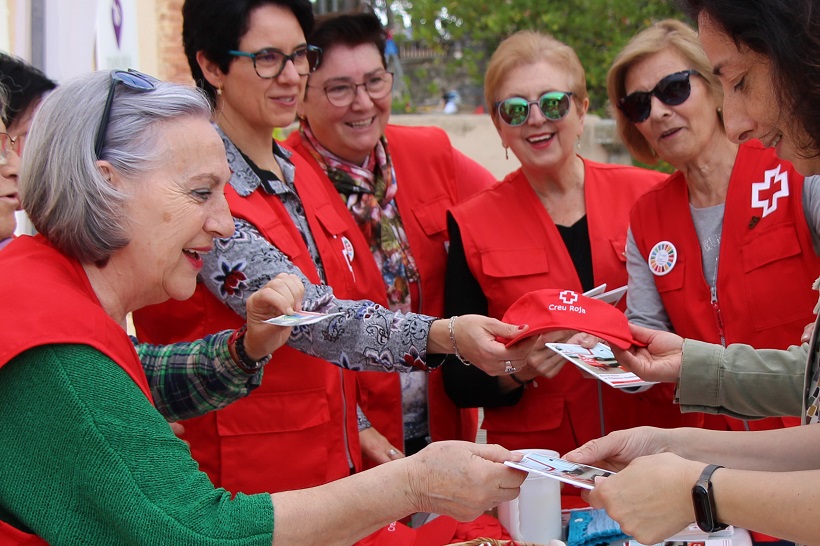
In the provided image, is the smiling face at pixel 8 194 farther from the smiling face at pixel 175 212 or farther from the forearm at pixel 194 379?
the smiling face at pixel 175 212

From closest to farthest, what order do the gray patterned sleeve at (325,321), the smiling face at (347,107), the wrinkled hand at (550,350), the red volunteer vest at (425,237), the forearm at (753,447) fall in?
the forearm at (753,447) → the gray patterned sleeve at (325,321) → the wrinkled hand at (550,350) → the red volunteer vest at (425,237) → the smiling face at (347,107)

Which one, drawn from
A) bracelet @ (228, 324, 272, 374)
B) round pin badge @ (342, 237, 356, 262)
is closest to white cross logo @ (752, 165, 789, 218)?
round pin badge @ (342, 237, 356, 262)

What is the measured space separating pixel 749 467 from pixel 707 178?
4.86 feet

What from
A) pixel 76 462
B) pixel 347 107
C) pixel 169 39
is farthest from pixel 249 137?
pixel 169 39

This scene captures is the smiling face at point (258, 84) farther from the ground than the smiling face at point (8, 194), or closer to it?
farther from the ground

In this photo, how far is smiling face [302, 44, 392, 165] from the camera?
13.4ft

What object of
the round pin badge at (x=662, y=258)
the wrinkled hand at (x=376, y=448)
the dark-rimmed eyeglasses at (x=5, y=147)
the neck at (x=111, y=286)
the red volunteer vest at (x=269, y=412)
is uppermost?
the dark-rimmed eyeglasses at (x=5, y=147)

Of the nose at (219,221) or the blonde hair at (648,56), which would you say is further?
the blonde hair at (648,56)

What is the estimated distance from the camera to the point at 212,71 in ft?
11.4

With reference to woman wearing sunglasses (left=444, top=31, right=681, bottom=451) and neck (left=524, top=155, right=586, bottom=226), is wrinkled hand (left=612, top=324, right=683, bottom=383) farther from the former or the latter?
neck (left=524, top=155, right=586, bottom=226)

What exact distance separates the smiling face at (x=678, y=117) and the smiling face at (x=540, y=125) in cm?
34

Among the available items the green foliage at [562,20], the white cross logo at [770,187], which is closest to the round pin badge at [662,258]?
the white cross logo at [770,187]

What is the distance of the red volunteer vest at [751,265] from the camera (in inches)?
126

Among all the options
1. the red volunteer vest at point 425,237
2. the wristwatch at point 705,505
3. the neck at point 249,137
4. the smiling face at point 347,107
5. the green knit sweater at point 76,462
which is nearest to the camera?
the green knit sweater at point 76,462
